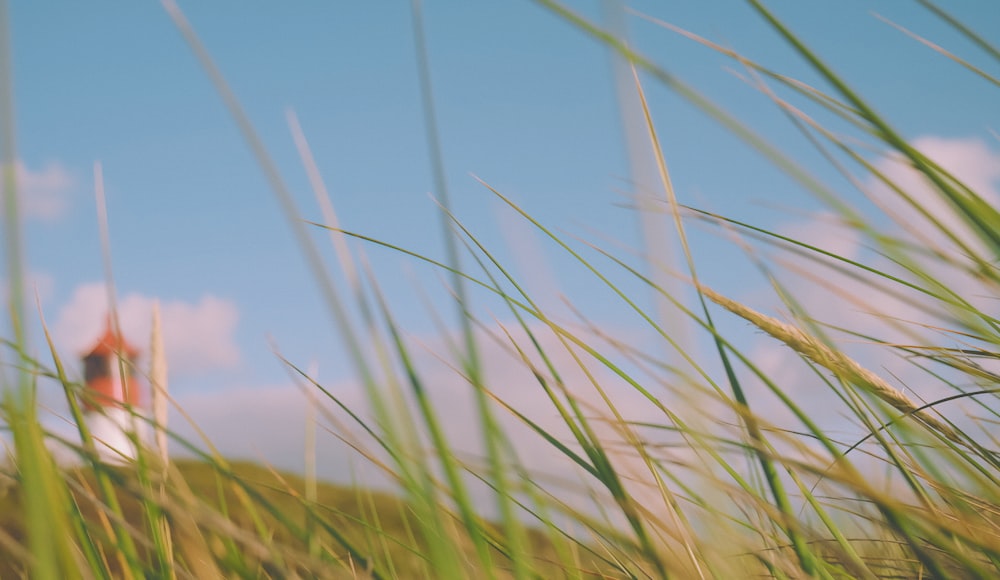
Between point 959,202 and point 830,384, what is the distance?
415 mm

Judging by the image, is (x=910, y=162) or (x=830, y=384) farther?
(x=830, y=384)

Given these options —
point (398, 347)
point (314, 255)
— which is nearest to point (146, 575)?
point (398, 347)

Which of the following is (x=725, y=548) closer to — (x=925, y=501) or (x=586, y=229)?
(x=925, y=501)

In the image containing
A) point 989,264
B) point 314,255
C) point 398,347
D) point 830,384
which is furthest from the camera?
point 830,384

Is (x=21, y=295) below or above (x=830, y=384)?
below

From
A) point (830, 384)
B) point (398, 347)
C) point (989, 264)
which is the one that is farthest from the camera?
point (830, 384)

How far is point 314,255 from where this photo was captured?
1.52 feet

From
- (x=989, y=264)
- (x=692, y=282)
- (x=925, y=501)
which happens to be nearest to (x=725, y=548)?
(x=925, y=501)

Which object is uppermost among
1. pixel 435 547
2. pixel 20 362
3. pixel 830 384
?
pixel 830 384

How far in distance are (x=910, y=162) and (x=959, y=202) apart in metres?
0.06

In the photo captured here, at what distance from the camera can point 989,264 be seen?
869 mm

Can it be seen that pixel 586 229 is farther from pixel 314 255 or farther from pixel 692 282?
pixel 314 255

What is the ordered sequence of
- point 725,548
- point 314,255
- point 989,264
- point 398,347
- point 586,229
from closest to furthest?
1. point 314,255
2. point 398,347
3. point 725,548
4. point 989,264
5. point 586,229

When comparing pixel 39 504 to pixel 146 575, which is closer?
pixel 39 504
